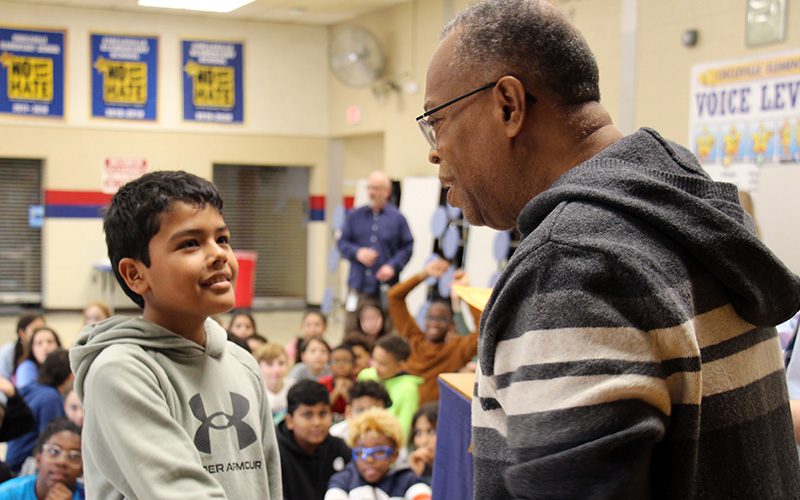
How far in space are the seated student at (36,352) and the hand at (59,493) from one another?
8.21 ft

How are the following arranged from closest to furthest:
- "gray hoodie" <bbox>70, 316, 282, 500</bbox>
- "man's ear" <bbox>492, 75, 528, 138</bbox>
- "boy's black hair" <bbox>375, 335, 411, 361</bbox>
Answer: "man's ear" <bbox>492, 75, 528, 138</bbox> < "gray hoodie" <bbox>70, 316, 282, 500</bbox> < "boy's black hair" <bbox>375, 335, 411, 361</bbox>

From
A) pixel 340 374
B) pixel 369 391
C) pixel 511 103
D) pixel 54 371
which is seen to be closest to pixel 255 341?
pixel 340 374

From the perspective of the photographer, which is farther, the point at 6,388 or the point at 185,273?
the point at 6,388

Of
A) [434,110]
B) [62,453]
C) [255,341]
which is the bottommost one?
[255,341]

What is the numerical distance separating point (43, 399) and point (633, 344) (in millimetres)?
4662

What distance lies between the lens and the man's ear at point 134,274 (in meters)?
2.01

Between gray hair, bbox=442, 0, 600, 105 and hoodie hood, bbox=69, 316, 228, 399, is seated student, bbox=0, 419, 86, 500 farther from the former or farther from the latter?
gray hair, bbox=442, 0, 600, 105

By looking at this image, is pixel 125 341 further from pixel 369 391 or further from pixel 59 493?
pixel 369 391

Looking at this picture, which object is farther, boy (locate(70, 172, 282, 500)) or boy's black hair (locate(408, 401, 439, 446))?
boy's black hair (locate(408, 401, 439, 446))

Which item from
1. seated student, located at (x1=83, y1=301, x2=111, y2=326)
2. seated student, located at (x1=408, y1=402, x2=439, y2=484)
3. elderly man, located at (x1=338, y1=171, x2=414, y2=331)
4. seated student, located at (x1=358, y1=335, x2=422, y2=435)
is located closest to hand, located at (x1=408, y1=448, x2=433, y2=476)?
seated student, located at (x1=408, y1=402, x2=439, y2=484)

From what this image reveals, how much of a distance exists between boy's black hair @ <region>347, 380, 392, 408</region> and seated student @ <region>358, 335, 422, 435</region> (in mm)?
365

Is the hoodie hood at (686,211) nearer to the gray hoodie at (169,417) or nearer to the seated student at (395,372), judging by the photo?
the gray hoodie at (169,417)

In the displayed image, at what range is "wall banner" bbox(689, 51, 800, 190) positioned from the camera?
652 cm

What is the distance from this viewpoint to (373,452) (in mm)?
4113
